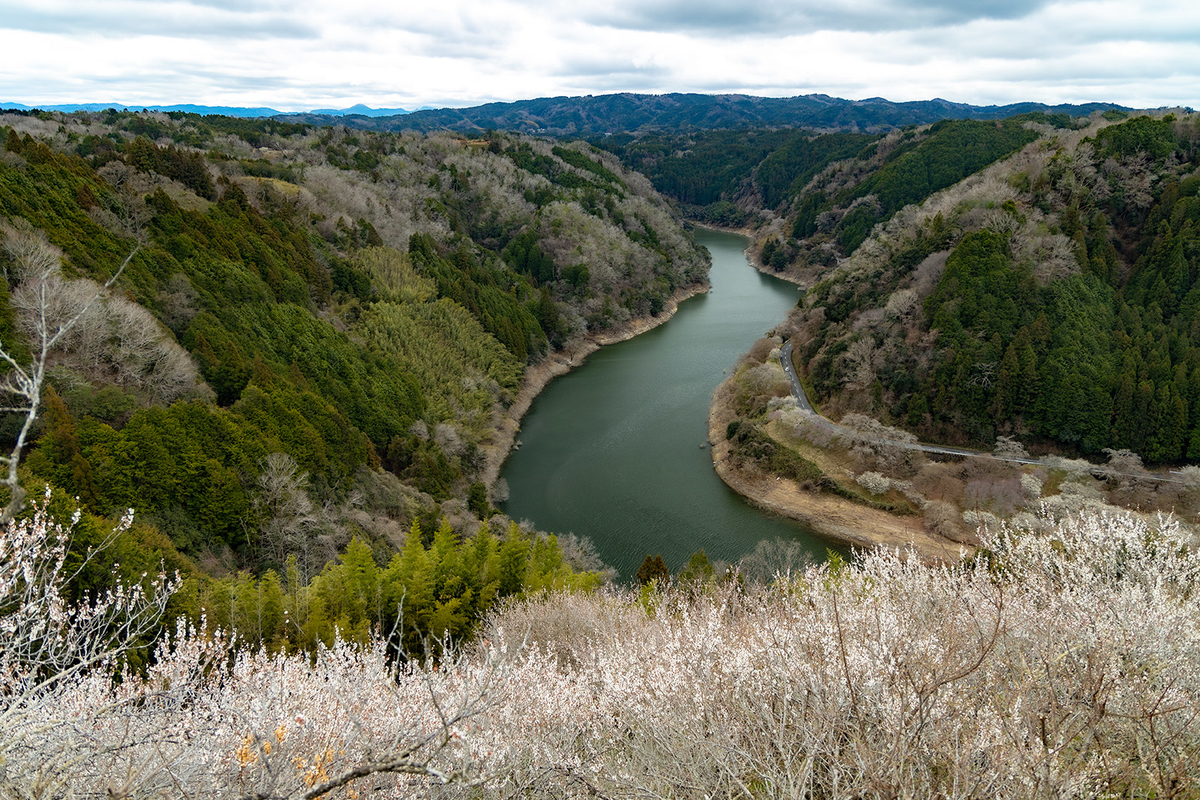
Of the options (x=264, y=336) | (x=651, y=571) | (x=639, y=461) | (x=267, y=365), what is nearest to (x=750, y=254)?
(x=639, y=461)

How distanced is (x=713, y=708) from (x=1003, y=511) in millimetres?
23861

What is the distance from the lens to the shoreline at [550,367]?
31.6 m

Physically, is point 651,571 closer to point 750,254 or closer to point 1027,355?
point 1027,355

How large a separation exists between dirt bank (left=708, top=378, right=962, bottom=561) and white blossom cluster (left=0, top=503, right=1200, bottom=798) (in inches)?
632

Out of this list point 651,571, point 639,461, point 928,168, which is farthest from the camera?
point 928,168

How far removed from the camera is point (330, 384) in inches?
1002

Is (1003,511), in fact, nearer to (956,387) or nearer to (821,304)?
(956,387)

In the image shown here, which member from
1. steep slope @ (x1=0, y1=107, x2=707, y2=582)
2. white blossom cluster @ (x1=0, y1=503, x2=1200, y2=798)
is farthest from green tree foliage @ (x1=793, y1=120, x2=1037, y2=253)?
white blossom cluster @ (x1=0, y1=503, x2=1200, y2=798)

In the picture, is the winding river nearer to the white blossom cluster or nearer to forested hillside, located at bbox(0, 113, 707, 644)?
forested hillside, located at bbox(0, 113, 707, 644)

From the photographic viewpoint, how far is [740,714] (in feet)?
21.2

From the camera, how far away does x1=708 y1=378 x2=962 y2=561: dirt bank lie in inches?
982

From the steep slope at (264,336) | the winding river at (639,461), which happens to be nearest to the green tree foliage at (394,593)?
the steep slope at (264,336)

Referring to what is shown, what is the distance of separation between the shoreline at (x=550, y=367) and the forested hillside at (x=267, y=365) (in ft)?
2.44

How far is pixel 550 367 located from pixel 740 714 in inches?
1551
